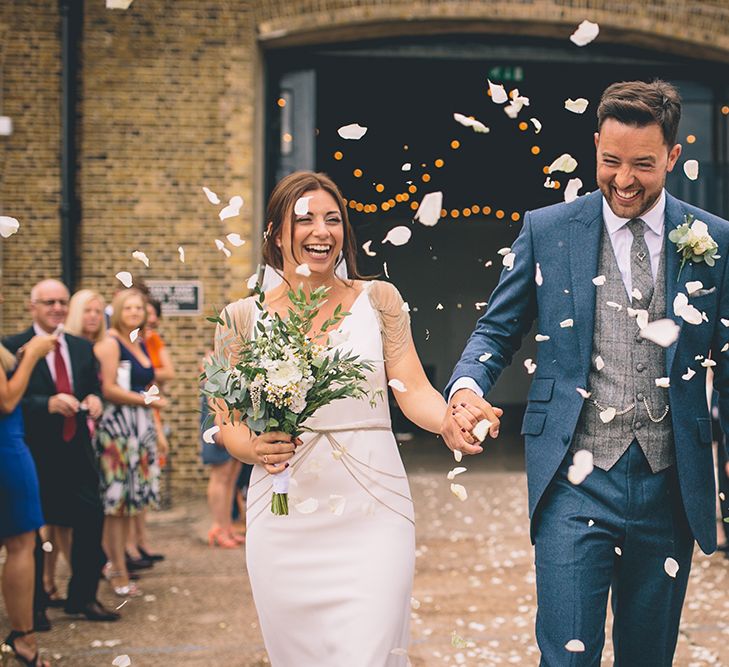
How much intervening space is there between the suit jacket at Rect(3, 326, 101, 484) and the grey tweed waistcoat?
393 cm

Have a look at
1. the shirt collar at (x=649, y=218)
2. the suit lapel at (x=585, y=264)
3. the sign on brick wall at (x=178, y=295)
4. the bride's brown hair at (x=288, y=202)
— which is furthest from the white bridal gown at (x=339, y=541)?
the sign on brick wall at (x=178, y=295)

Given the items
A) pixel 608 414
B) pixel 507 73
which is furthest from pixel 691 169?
pixel 507 73

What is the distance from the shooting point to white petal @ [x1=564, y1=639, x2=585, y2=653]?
127 inches

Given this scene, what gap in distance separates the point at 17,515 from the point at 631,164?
3699 mm

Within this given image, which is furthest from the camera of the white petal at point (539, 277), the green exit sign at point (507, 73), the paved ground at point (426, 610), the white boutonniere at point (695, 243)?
the green exit sign at point (507, 73)

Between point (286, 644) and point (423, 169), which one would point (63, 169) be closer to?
point (423, 169)

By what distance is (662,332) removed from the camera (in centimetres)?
321

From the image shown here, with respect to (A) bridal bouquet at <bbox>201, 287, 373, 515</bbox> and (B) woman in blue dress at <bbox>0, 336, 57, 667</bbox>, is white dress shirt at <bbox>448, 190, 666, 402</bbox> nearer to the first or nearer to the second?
(A) bridal bouquet at <bbox>201, 287, 373, 515</bbox>

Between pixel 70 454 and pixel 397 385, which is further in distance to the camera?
pixel 70 454

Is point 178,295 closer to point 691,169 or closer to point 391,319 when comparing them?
point 391,319

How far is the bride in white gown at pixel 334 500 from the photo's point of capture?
3.57 metres

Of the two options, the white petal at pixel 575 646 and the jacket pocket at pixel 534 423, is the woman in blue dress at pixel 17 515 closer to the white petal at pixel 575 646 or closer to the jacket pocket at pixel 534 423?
the jacket pocket at pixel 534 423

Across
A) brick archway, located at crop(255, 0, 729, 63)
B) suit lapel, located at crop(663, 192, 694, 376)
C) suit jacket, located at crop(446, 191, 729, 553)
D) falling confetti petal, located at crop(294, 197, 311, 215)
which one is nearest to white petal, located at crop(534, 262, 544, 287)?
suit jacket, located at crop(446, 191, 729, 553)

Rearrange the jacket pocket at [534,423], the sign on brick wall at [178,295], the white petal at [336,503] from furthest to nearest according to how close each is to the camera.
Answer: the sign on brick wall at [178,295]
the white petal at [336,503]
the jacket pocket at [534,423]
